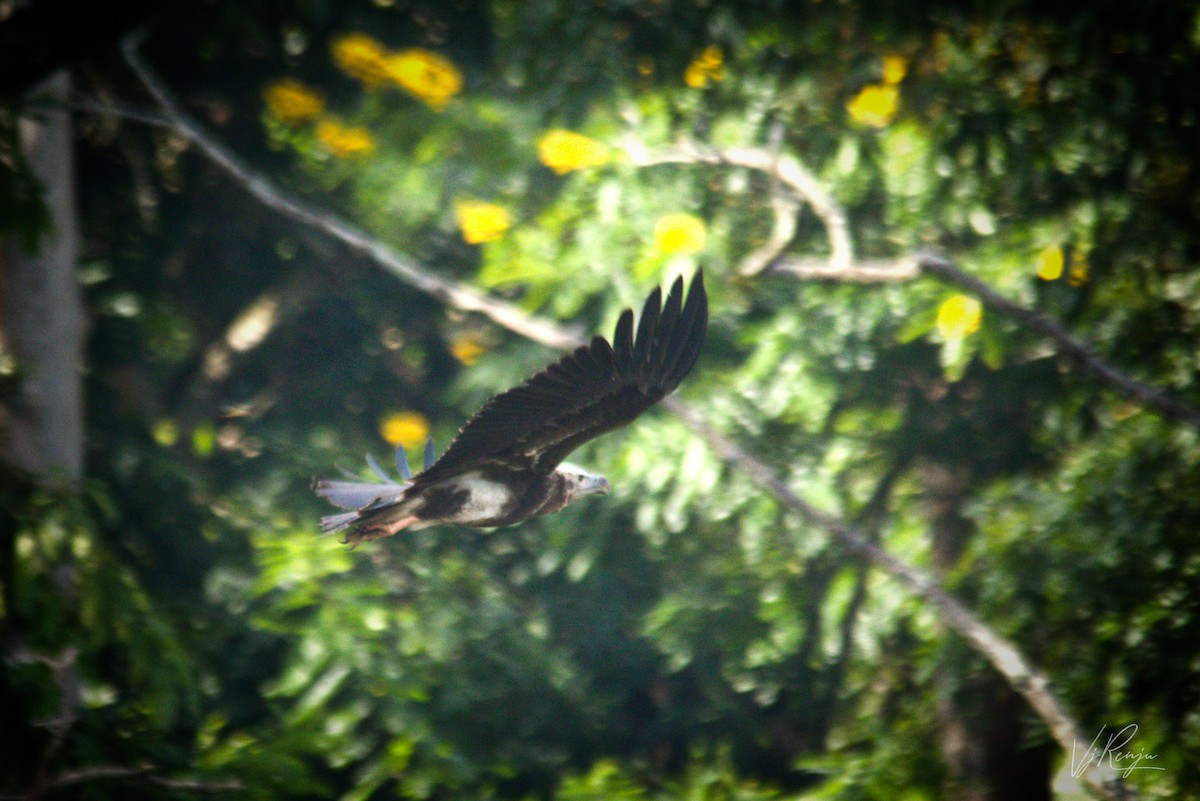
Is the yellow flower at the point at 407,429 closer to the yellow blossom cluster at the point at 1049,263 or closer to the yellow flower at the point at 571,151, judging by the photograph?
the yellow flower at the point at 571,151

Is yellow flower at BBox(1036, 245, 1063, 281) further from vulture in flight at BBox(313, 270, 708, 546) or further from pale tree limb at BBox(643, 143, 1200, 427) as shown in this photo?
vulture in flight at BBox(313, 270, 708, 546)

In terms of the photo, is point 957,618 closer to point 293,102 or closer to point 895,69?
point 895,69

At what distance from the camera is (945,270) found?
3500 millimetres

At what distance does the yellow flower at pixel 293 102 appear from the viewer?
4.52m

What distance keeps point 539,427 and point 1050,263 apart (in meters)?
2.25

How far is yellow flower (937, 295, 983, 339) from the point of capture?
3656 mm

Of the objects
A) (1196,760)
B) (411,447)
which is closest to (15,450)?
(411,447)

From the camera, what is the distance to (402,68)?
440 cm

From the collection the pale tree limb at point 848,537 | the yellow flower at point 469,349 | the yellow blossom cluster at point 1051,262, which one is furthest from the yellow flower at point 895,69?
the yellow flower at point 469,349

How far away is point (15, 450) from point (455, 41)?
2138 millimetres

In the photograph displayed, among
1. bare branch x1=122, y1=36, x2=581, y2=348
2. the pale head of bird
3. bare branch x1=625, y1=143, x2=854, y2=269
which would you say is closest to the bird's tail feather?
the pale head of bird

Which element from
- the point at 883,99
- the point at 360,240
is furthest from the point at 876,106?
→ the point at 360,240

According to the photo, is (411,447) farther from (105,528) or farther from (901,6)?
(901,6)

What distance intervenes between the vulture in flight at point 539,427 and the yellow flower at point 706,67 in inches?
90.7
